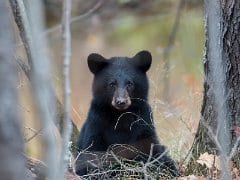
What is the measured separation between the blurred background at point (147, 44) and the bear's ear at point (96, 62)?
583 millimetres

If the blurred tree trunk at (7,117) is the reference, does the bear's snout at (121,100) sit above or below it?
below

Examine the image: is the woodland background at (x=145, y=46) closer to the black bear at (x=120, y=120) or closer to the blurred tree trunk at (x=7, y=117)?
the black bear at (x=120, y=120)

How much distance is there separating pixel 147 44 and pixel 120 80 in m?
11.2

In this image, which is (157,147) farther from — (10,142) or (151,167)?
(10,142)

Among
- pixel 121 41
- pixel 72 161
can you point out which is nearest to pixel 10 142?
pixel 72 161

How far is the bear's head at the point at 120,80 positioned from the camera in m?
6.04

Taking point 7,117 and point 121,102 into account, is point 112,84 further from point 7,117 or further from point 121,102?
point 7,117

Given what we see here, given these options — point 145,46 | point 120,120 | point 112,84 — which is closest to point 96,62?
point 112,84

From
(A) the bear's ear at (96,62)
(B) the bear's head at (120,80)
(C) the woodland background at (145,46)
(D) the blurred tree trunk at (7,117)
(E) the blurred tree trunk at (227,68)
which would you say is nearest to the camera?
(D) the blurred tree trunk at (7,117)

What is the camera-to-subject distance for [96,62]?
6.36 metres

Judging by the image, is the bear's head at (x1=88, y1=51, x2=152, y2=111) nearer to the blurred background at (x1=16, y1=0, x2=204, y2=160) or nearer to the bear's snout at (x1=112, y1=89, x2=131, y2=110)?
the bear's snout at (x1=112, y1=89, x2=131, y2=110)

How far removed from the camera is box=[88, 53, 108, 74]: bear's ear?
6.34 metres

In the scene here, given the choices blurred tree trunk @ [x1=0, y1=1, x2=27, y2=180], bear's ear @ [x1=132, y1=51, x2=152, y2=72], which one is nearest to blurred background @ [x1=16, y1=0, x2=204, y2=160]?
bear's ear @ [x1=132, y1=51, x2=152, y2=72]

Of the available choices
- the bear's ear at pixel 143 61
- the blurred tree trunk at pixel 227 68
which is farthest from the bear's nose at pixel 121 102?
the blurred tree trunk at pixel 227 68
